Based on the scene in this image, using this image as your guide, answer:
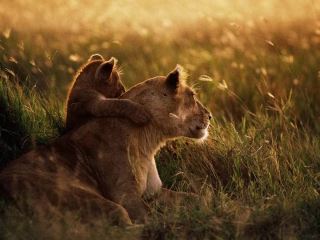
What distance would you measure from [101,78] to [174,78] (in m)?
0.79

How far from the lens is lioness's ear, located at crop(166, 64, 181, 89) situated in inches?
216

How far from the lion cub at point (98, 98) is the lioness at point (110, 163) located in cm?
9

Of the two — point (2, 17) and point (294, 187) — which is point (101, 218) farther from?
point (2, 17)

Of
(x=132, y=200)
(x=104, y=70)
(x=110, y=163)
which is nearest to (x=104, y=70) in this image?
(x=104, y=70)

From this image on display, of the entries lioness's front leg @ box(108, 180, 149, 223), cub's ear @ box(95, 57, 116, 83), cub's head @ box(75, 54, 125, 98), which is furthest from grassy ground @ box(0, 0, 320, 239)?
cub's ear @ box(95, 57, 116, 83)

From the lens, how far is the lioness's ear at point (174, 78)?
5480mm

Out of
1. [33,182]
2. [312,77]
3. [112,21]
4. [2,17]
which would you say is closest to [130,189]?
[33,182]

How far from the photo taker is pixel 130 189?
5.04 m

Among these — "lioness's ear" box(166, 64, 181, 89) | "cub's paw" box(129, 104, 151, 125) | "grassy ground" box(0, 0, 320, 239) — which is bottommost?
"grassy ground" box(0, 0, 320, 239)

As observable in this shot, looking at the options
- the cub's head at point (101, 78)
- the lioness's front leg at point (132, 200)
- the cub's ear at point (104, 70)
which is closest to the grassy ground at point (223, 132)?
the lioness's front leg at point (132, 200)

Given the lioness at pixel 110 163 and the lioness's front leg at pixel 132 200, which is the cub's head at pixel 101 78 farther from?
the lioness's front leg at pixel 132 200

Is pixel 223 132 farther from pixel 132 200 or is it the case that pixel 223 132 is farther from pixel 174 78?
pixel 132 200

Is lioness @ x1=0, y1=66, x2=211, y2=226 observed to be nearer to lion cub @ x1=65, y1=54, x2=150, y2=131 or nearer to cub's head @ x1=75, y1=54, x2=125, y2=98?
lion cub @ x1=65, y1=54, x2=150, y2=131

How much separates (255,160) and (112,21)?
845cm
